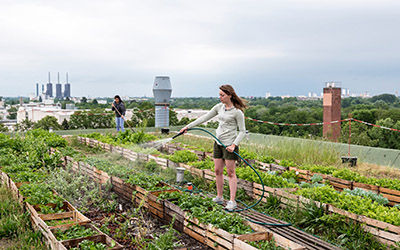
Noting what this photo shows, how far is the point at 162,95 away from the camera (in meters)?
15.0

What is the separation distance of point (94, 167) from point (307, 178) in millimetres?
3811

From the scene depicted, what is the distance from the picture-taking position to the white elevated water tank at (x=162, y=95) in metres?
14.9

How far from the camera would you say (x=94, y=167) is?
644 centimetres

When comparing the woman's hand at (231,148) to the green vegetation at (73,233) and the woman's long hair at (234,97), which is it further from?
the green vegetation at (73,233)

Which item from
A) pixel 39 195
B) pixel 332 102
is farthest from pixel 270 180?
pixel 332 102

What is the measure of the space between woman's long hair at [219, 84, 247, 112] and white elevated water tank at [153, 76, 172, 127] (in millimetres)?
10329

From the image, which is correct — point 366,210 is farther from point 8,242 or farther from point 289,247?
point 8,242

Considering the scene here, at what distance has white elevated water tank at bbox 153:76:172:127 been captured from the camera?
48.8ft

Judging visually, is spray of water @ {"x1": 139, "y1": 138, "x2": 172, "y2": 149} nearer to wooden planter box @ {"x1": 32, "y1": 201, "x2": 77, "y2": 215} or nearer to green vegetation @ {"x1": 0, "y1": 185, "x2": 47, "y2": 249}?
green vegetation @ {"x1": 0, "y1": 185, "x2": 47, "y2": 249}

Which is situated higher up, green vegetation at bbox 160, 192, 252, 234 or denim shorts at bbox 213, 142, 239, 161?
denim shorts at bbox 213, 142, 239, 161

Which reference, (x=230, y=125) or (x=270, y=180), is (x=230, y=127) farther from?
(x=270, y=180)

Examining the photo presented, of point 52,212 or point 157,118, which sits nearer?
point 52,212

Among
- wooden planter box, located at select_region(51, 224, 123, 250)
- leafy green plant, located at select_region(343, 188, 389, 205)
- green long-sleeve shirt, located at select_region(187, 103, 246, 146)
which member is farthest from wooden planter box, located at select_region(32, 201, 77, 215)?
leafy green plant, located at select_region(343, 188, 389, 205)

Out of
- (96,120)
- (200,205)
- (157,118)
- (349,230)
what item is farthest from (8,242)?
(96,120)
